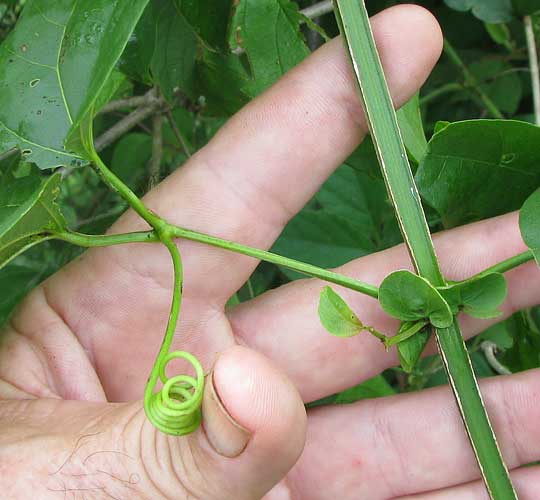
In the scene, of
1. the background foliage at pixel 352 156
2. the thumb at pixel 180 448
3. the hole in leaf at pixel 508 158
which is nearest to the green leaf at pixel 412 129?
the background foliage at pixel 352 156

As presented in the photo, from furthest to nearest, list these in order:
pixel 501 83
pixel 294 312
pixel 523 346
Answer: pixel 501 83, pixel 523 346, pixel 294 312

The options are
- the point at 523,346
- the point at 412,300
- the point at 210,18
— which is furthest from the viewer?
the point at 523,346

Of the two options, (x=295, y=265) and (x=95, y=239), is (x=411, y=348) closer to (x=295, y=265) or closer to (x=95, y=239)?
(x=295, y=265)

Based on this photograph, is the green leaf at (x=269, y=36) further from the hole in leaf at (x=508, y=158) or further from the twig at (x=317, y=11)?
the hole in leaf at (x=508, y=158)

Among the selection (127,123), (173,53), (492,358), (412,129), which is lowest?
(492,358)

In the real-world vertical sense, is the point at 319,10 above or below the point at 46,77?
below

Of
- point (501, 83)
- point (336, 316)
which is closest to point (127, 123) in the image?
point (336, 316)
